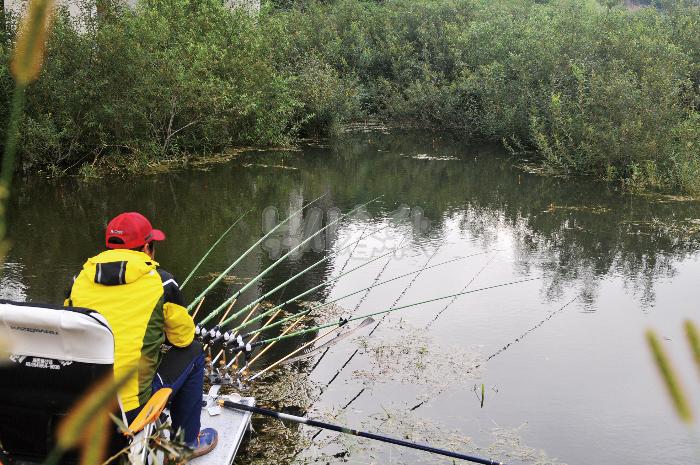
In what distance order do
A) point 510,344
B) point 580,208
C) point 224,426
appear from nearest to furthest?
point 224,426, point 510,344, point 580,208

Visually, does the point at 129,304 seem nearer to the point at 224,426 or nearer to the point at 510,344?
the point at 224,426

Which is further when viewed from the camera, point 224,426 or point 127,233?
point 224,426

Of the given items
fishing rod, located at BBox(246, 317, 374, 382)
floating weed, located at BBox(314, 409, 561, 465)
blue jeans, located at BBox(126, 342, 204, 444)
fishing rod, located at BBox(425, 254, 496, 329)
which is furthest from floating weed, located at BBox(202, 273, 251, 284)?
blue jeans, located at BBox(126, 342, 204, 444)

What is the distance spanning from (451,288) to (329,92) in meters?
13.0

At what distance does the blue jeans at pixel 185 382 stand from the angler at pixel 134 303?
2 centimetres

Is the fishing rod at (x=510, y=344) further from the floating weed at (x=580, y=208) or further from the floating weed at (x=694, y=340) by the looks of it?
the floating weed at (x=694, y=340)

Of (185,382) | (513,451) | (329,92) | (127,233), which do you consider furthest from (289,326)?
(329,92)

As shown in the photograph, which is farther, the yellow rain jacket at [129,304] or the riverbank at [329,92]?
the riverbank at [329,92]

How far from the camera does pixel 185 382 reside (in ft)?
13.9

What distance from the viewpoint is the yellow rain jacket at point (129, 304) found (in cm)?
354

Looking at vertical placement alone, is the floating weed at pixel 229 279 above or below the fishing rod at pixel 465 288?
above

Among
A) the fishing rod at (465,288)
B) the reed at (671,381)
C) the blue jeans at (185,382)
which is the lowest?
the fishing rod at (465,288)

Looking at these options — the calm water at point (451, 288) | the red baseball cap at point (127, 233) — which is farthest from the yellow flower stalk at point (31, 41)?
the red baseball cap at point (127, 233)

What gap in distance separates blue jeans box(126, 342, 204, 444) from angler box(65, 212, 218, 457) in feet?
0.07
